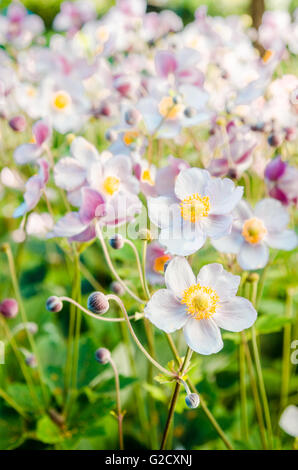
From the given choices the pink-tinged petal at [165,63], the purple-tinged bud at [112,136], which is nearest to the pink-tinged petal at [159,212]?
the purple-tinged bud at [112,136]

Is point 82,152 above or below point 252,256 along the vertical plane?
above

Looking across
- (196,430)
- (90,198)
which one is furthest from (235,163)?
(196,430)

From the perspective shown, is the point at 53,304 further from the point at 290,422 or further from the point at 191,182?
the point at 290,422

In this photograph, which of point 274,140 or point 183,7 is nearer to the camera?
point 274,140

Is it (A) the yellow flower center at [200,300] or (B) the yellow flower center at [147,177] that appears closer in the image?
(A) the yellow flower center at [200,300]

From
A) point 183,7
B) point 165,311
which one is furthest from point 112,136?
point 183,7

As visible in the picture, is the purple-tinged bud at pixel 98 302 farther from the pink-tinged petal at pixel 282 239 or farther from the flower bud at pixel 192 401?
the pink-tinged petal at pixel 282 239
